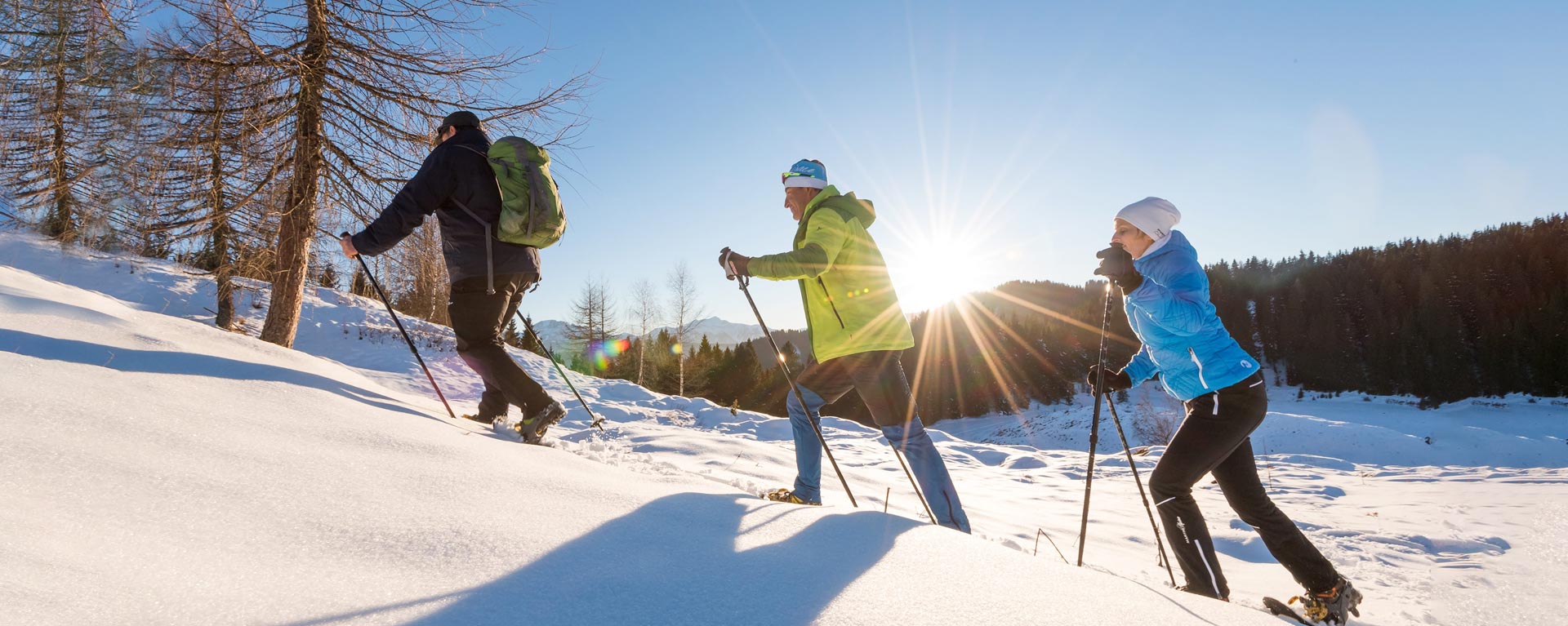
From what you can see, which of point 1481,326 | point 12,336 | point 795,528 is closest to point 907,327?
point 795,528

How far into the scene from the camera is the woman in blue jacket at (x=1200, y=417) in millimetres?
2516

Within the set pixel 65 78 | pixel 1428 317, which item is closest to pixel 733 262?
pixel 65 78

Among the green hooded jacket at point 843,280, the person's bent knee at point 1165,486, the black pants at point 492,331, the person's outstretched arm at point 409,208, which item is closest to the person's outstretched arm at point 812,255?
the green hooded jacket at point 843,280

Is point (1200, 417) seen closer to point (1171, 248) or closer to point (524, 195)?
point (1171, 248)

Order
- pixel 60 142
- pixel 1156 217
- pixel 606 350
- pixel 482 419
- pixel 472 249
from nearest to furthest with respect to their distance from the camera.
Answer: pixel 1156 217 < pixel 472 249 < pixel 482 419 < pixel 60 142 < pixel 606 350

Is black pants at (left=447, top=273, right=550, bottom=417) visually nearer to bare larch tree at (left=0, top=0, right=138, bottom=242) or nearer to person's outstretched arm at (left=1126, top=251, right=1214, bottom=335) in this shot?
person's outstretched arm at (left=1126, top=251, right=1214, bottom=335)

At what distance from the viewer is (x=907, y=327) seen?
3074mm

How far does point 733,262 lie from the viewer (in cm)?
302

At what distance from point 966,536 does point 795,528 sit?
67cm

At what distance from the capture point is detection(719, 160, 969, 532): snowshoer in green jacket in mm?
2859

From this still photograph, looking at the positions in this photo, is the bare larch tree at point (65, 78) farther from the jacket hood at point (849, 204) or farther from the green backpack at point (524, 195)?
the jacket hood at point (849, 204)

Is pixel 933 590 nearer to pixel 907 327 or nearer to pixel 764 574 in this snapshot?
pixel 764 574

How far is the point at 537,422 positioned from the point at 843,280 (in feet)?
6.18

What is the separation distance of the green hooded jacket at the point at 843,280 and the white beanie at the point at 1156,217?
109cm
